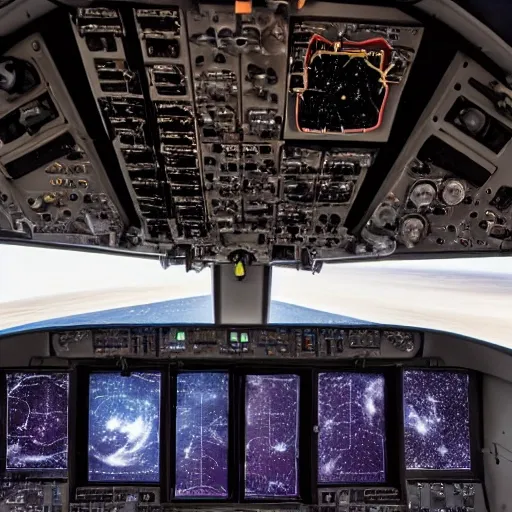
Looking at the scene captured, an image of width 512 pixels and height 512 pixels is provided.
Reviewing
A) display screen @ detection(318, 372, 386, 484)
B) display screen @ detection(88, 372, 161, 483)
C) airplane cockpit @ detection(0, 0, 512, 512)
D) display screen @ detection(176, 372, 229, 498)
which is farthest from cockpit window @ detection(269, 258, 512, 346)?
display screen @ detection(88, 372, 161, 483)

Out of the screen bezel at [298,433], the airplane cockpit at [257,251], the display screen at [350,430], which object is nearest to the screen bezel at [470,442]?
the airplane cockpit at [257,251]

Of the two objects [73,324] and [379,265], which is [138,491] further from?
[379,265]

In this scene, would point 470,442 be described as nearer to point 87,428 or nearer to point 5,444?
point 87,428

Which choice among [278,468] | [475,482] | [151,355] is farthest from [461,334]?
[151,355]

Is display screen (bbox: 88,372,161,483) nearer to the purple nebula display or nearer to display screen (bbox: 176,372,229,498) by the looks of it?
display screen (bbox: 176,372,229,498)

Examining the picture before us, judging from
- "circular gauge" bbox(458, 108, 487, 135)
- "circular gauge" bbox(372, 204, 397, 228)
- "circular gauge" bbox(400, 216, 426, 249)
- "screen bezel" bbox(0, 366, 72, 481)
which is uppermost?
"circular gauge" bbox(458, 108, 487, 135)

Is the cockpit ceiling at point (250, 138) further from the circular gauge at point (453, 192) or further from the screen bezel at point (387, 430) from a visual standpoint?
the screen bezel at point (387, 430)

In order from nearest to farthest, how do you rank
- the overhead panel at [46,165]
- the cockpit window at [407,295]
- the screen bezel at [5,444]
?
1. the overhead panel at [46,165]
2. the cockpit window at [407,295]
3. the screen bezel at [5,444]
